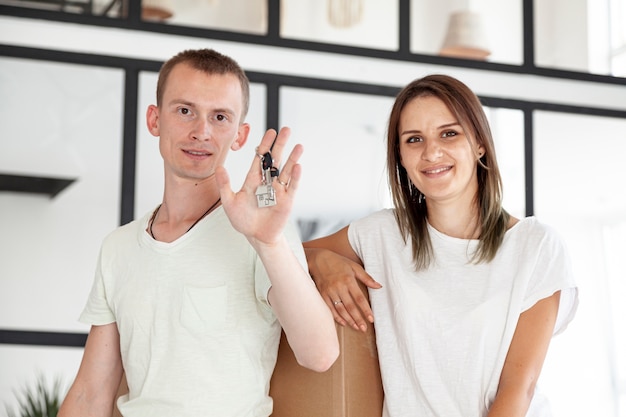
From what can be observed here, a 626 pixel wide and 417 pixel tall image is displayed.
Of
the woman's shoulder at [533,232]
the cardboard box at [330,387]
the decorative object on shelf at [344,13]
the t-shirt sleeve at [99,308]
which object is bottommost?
the cardboard box at [330,387]

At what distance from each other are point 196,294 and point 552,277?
26.8 inches

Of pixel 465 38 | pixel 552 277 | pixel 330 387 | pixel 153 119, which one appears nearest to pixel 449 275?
pixel 552 277

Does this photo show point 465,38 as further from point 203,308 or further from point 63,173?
point 203,308

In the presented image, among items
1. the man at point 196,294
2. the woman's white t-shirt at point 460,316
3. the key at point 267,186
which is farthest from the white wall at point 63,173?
the key at point 267,186

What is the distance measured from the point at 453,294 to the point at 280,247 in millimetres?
490

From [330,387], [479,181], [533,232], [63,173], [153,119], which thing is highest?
[63,173]

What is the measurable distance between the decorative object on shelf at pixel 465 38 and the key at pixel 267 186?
3746 mm

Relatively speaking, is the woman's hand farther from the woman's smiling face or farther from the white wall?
the white wall

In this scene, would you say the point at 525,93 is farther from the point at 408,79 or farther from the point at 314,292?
the point at 314,292

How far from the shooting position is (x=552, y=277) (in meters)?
1.90

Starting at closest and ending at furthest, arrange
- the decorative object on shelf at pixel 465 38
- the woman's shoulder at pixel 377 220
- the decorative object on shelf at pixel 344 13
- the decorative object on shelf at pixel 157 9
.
→ the woman's shoulder at pixel 377 220 < the decorative object on shelf at pixel 157 9 < the decorative object on shelf at pixel 344 13 < the decorative object on shelf at pixel 465 38

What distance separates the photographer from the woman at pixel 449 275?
73.5 inches

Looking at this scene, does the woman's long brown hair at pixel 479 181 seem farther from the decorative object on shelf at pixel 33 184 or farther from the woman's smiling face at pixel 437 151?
the decorative object on shelf at pixel 33 184

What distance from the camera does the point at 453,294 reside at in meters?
1.93
